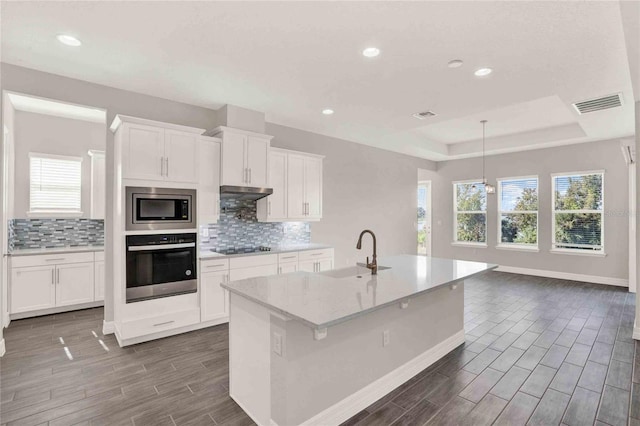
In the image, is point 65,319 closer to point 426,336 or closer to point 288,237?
point 288,237

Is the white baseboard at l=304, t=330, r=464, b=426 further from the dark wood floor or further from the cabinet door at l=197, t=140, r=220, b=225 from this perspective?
the cabinet door at l=197, t=140, r=220, b=225

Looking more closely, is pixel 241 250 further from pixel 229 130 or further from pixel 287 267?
pixel 229 130

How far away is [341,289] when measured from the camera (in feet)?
7.37

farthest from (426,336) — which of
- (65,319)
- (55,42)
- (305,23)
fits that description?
(65,319)

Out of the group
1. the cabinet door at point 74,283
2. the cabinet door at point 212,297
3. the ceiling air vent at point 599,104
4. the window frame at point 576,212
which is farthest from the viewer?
the window frame at point 576,212

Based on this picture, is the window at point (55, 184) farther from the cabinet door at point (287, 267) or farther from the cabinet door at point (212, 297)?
the cabinet door at point (287, 267)

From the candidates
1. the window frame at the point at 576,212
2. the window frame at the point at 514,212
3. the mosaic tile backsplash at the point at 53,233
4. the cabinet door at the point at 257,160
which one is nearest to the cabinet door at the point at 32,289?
the mosaic tile backsplash at the point at 53,233

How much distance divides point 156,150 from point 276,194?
177 centimetres

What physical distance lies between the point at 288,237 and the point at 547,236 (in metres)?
5.69

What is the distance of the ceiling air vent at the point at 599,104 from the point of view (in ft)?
13.2

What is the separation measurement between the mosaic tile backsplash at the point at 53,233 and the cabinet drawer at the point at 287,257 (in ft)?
10.1

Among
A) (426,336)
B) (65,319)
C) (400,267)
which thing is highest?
(400,267)

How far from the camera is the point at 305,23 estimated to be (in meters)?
2.47

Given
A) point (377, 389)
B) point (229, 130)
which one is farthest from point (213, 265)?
point (377, 389)
